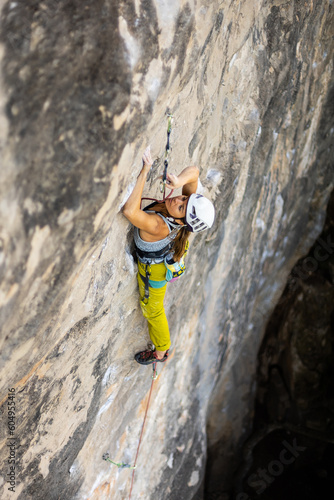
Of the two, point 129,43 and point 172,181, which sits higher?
point 129,43

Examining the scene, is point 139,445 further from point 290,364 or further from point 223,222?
point 290,364

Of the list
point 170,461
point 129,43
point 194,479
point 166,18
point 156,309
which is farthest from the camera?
point 194,479

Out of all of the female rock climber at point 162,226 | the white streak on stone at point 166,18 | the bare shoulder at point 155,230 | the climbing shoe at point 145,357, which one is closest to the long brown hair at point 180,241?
the female rock climber at point 162,226

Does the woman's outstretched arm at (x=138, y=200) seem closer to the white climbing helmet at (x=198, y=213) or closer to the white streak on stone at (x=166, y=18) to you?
the white climbing helmet at (x=198, y=213)

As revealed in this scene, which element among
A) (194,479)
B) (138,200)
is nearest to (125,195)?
(138,200)

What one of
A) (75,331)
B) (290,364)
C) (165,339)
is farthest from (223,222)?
(290,364)

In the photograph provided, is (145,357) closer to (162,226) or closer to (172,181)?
(162,226)

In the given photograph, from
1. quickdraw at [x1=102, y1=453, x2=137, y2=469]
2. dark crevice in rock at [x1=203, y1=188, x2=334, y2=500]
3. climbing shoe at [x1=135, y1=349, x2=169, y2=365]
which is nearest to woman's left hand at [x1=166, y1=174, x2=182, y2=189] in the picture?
climbing shoe at [x1=135, y1=349, x2=169, y2=365]

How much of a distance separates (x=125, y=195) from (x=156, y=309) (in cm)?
120

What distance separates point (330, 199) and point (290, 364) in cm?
312

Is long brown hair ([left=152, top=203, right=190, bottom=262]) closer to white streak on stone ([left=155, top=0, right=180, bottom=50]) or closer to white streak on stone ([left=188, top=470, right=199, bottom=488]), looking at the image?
white streak on stone ([left=155, top=0, right=180, bottom=50])

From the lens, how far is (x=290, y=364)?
750 cm

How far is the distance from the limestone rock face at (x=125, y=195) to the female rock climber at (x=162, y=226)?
0.31ft

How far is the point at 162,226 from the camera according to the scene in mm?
2531
